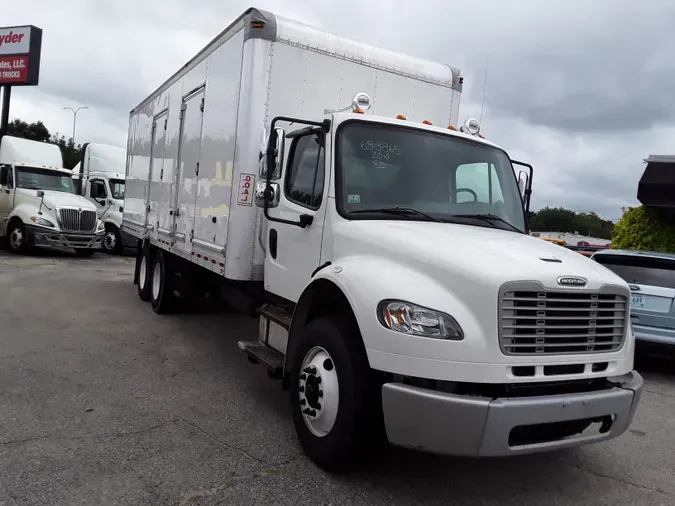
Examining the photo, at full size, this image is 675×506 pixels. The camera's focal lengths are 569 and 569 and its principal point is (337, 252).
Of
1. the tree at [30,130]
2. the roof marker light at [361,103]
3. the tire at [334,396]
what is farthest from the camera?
the tree at [30,130]

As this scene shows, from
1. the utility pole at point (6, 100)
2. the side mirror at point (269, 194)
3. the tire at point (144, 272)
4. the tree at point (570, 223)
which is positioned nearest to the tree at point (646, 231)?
the tire at point (144, 272)

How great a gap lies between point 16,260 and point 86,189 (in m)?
4.67

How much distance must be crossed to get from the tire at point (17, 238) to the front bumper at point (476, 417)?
1563cm

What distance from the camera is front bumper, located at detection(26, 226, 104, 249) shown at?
1583cm

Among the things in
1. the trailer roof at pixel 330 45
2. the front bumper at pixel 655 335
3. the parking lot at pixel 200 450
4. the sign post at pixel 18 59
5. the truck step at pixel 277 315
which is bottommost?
the parking lot at pixel 200 450

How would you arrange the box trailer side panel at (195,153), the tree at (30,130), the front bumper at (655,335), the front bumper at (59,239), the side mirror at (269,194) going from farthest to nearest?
1. the tree at (30,130)
2. the front bumper at (59,239)
3. the front bumper at (655,335)
4. the box trailer side panel at (195,153)
5. the side mirror at (269,194)

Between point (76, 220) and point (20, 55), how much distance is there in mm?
14242

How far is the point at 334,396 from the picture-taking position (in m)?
3.72

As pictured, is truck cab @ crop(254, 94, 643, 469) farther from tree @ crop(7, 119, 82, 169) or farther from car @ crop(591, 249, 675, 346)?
tree @ crop(7, 119, 82, 169)

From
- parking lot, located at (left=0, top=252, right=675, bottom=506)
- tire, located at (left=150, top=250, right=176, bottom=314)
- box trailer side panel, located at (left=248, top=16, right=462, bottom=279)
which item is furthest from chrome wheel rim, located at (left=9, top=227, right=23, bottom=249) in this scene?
box trailer side panel, located at (left=248, top=16, right=462, bottom=279)

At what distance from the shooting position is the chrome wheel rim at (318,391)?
3.75 metres

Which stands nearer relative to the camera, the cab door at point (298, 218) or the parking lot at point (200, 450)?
the parking lot at point (200, 450)

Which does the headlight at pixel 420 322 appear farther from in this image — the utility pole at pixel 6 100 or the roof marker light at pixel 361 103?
the utility pole at pixel 6 100

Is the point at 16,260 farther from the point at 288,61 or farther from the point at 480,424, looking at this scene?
the point at 480,424
